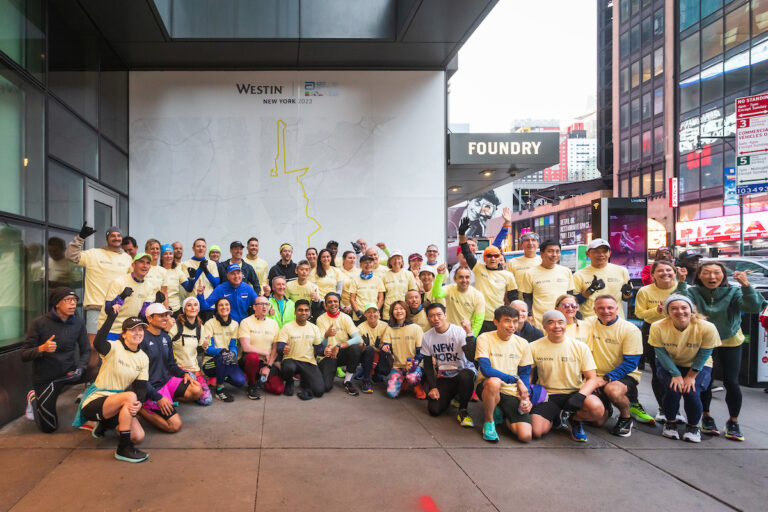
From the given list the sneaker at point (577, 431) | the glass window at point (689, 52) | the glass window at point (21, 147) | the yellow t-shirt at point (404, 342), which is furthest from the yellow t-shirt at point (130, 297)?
the glass window at point (689, 52)

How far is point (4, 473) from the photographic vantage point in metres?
3.71

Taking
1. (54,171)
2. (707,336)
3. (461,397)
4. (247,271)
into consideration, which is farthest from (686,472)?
(54,171)

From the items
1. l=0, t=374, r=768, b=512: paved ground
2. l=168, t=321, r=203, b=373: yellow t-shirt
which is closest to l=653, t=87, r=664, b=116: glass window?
l=0, t=374, r=768, b=512: paved ground

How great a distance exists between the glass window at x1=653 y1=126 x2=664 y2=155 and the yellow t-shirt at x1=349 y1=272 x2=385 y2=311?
40442 mm

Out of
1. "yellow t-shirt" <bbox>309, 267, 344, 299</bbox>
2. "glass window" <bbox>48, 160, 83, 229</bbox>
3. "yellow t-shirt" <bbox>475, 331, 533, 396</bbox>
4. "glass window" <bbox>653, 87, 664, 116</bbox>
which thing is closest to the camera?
"yellow t-shirt" <bbox>475, 331, 533, 396</bbox>

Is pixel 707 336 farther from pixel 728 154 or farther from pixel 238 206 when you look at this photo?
pixel 728 154

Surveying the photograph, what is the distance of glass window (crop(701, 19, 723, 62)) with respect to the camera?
102ft

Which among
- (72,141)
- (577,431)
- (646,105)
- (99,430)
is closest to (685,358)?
(577,431)

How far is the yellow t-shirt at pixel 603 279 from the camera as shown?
619 centimetres

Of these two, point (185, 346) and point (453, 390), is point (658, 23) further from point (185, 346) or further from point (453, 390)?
point (185, 346)

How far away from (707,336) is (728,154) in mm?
32169

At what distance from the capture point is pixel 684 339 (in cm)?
485

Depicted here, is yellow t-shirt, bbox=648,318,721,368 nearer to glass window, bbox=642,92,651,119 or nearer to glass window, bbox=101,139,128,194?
glass window, bbox=101,139,128,194

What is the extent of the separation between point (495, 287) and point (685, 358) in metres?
2.30
